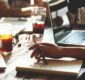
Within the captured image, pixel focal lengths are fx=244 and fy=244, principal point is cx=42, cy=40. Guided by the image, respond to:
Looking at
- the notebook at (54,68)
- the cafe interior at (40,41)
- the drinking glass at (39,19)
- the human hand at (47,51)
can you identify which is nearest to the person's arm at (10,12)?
the cafe interior at (40,41)

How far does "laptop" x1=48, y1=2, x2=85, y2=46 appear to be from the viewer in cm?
155

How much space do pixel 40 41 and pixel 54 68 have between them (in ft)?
1.58

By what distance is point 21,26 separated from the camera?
1878 millimetres

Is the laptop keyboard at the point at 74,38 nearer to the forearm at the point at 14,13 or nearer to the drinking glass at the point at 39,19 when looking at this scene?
the drinking glass at the point at 39,19

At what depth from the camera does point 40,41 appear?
1.60 meters

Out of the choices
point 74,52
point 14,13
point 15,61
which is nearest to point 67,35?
point 74,52

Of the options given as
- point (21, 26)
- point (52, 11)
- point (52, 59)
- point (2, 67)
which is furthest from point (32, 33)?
point (2, 67)

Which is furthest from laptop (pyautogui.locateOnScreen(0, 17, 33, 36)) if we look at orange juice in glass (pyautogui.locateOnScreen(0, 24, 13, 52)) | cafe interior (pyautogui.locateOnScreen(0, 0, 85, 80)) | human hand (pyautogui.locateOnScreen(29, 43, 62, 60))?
human hand (pyautogui.locateOnScreen(29, 43, 62, 60))

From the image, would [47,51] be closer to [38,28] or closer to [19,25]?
[38,28]

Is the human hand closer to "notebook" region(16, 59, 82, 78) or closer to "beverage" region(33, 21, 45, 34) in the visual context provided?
"notebook" region(16, 59, 82, 78)

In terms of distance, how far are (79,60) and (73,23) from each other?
0.71m

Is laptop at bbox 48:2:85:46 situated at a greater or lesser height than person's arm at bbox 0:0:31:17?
lesser

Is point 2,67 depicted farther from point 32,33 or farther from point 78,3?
point 78,3

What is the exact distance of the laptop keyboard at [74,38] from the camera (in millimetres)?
1574
